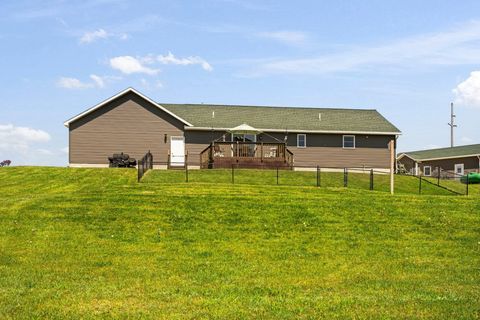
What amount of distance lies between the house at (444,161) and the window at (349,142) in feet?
27.6

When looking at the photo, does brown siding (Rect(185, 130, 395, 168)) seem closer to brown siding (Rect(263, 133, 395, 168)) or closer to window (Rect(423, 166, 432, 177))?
brown siding (Rect(263, 133, 395, 168))

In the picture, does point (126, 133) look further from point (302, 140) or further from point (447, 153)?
point (447, 153)

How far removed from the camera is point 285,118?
156 feet

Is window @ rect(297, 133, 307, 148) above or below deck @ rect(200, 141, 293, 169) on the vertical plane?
above

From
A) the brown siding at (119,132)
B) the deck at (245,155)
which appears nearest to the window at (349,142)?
the deck at (245,155)

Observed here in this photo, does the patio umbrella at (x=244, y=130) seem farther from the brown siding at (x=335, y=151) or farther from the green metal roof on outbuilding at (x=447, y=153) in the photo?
the green metal roof on outbuilding at (x=447, y=153)

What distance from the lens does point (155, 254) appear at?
15.3 m

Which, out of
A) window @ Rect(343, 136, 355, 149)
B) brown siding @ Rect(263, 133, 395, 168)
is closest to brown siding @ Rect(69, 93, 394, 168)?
brown siding @ Rect(263, 133, 395, 168)

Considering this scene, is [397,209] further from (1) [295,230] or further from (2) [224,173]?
(2) [224,173]

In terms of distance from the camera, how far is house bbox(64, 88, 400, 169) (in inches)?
1638

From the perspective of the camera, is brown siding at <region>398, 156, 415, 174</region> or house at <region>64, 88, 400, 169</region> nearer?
house at <region>64, 88, 400, 169</region>

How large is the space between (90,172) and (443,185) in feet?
71.0

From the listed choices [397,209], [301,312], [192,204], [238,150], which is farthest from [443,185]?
[301,312]

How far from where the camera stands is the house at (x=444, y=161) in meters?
55.3
